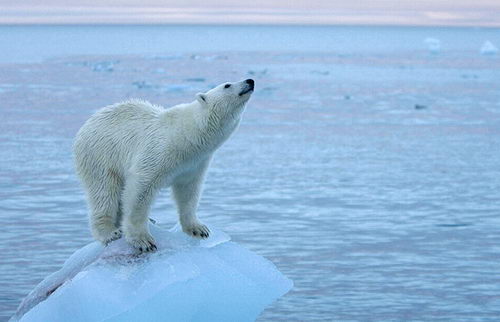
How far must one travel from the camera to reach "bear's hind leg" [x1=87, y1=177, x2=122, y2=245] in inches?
189

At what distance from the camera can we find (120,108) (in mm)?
4898

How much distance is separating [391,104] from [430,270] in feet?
47.4

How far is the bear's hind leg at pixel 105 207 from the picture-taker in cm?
481

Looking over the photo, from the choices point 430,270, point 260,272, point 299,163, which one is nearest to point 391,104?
point 299,163

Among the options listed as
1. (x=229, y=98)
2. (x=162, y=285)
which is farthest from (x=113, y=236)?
(x=229, y=98)

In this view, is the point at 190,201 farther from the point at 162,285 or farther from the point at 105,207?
the point at 162,285

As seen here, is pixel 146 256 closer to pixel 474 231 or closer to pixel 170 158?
pixel 170 158

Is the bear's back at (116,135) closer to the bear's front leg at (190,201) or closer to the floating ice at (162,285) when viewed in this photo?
the bear's front leg at (190,201)

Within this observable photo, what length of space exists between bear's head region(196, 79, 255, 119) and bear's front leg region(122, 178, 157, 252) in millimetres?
457

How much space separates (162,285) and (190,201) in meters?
0.62

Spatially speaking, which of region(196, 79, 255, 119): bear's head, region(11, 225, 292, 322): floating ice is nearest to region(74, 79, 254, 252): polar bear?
region(196, 79, 255, 119): bear's head

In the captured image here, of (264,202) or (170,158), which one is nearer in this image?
(170,158)

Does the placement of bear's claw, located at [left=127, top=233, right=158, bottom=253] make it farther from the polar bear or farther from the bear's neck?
the bear's neck

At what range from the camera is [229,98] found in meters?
4.53
